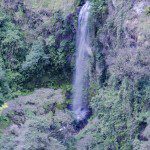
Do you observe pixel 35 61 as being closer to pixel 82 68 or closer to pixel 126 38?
pixel 82 68

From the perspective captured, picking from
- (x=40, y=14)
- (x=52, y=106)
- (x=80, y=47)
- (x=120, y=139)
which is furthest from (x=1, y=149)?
(x=40, y=14)

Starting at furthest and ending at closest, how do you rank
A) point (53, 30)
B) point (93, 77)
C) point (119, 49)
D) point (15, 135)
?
point (53, 30), point (93, 77), point (119, 49), point (15, 135)

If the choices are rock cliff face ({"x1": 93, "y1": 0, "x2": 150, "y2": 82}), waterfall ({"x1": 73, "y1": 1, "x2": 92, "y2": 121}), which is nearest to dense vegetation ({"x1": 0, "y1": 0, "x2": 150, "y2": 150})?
rock cliff face ({"x1": 93, "y1": 0, "x2": 150, "y2": 82})

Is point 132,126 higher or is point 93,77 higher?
point 93,77

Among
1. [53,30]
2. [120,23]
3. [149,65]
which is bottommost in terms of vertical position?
[149,65]

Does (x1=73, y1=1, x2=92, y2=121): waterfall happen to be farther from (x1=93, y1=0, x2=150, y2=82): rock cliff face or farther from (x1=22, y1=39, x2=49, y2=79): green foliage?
(x1=22, y1=39, x2=49, y2=79): green foliage

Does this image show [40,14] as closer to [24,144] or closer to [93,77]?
[93,77]
